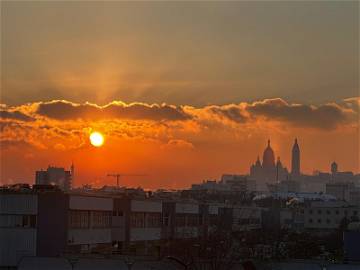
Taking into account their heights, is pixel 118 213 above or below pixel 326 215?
above

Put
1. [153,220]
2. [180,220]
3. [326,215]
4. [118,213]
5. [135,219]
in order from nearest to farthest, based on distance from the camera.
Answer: [118,213] → [135,219] → [153,220] → [180,220] → [326,215]

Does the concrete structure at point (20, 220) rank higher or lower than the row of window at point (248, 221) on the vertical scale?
higher

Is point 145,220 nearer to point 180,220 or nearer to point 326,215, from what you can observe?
point 180,220

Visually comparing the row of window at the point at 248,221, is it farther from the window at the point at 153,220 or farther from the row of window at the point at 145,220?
the row of window at the point at 145,220

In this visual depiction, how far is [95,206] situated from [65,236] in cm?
611

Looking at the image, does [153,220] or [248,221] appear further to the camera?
[248,221]

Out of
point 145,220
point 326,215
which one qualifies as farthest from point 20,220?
point 326,215

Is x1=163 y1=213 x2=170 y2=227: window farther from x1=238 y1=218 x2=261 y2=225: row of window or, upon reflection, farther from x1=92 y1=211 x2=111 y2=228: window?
x1=238 y1=218 x2=261 y2=225: row of window

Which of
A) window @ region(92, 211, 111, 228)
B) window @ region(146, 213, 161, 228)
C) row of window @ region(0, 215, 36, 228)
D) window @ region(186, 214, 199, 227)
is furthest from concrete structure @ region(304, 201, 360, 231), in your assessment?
row of window @ region(0, 215, 36, 228)

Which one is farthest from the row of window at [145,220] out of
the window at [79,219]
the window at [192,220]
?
the window at [192,220]

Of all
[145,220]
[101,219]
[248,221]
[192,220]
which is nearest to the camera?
[101,219]

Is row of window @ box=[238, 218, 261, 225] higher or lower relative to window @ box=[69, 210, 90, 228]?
lower

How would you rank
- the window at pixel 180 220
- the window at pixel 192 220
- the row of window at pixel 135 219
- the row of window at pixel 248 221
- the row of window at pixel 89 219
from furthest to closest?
the row of window at pixel 248 221 → the window at pixel 192 220 → the window at pixel 180 220 → the row of window at pixel 135 219 → the row of window at pixel 89 219

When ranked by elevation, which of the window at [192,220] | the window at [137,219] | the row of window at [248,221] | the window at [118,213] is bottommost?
the row of window at [248,221]
